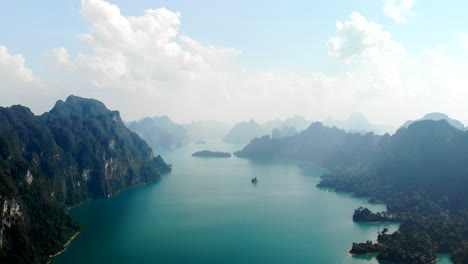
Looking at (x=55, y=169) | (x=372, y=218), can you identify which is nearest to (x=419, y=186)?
(x=372, y=218)

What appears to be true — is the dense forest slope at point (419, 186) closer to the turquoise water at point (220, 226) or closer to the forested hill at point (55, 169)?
the turquoise water at point (220, 226)

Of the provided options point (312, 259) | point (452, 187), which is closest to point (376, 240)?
point (312, 259)

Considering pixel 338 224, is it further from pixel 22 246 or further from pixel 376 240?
pixel 22 246

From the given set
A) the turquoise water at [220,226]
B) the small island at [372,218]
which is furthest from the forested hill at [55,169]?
the small island at [372,218]

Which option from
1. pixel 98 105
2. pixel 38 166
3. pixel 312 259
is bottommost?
pixel 312 259

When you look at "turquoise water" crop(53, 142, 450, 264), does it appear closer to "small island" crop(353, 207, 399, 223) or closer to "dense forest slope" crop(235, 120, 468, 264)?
"small island" crop(353, 207, 399, 223)

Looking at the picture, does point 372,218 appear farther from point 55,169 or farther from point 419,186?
point 55,169
